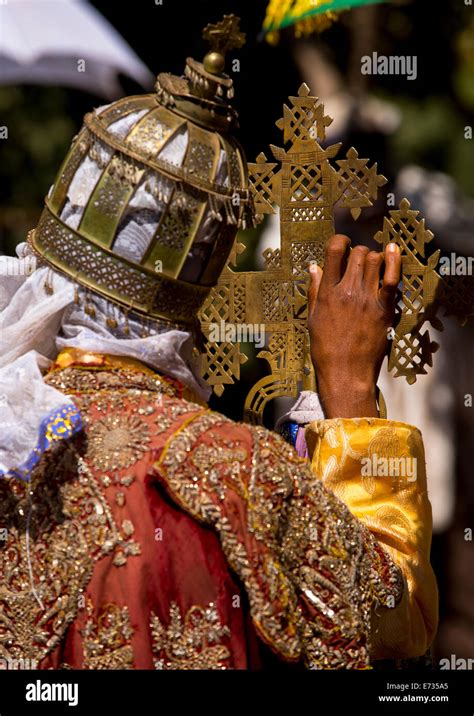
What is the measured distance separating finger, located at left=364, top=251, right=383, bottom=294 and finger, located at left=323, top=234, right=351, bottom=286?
6 cm

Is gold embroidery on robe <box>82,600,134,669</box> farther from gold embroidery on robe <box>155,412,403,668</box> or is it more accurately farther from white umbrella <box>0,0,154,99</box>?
white umbrella <box>0,0,154,99</box>

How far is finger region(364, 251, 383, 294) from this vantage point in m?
3.25

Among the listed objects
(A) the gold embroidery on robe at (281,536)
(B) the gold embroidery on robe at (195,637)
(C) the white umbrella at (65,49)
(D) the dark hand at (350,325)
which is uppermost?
(C) the white umbrella at (65,49)

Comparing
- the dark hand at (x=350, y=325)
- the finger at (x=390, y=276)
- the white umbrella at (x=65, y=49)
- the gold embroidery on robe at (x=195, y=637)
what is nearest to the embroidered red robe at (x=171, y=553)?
the gold embroidery on robe at (x=195, y=637)

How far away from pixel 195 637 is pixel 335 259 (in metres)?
1.13

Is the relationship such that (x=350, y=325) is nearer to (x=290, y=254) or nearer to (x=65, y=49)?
(x=290, y=254)

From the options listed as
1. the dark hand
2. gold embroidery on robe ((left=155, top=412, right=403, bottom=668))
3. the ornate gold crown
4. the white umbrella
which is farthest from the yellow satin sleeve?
the white umbrella

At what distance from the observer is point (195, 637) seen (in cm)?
252

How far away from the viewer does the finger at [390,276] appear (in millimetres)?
3236

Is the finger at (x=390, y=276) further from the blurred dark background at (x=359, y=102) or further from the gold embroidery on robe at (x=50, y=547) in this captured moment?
the blurred dark background at (x=359, y=102)

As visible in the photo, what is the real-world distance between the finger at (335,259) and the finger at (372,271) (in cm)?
6

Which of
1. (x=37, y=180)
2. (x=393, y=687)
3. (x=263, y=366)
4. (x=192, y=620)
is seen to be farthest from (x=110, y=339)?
(x=37, y=180)

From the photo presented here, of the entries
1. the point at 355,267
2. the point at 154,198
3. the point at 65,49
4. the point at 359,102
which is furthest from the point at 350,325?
the point at 65,49

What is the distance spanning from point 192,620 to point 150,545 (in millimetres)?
161
